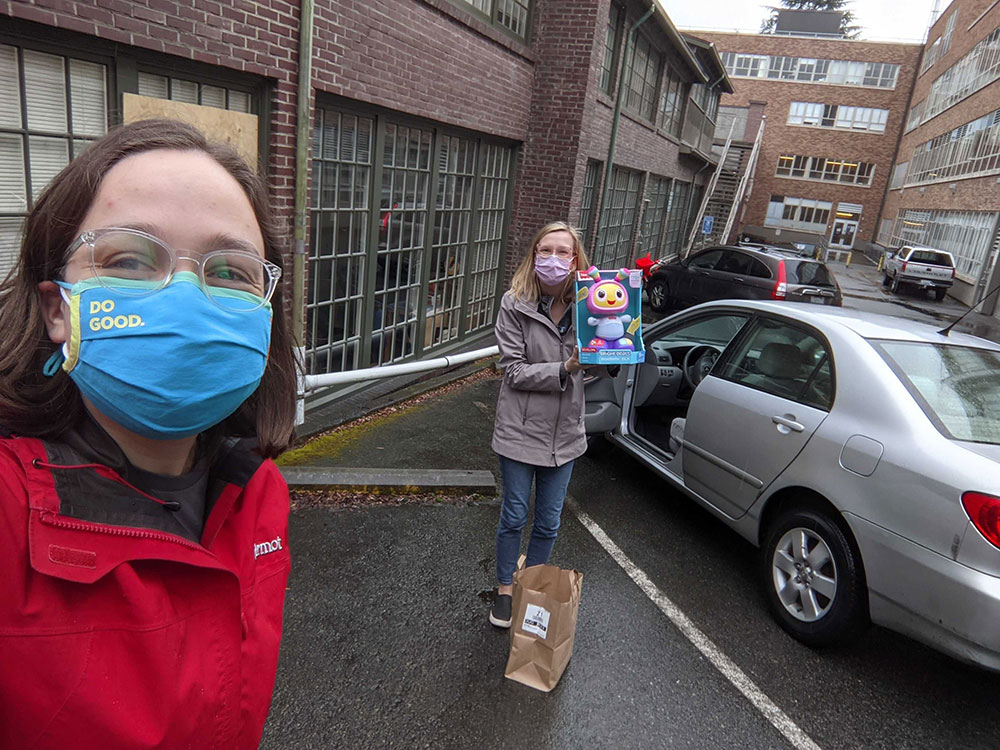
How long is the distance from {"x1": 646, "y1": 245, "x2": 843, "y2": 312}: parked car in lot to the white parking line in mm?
9331

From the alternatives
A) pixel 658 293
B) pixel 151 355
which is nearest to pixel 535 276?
pixel 151 355

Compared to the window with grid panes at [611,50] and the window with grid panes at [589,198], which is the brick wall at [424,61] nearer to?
the window with grid panes at [589,198]

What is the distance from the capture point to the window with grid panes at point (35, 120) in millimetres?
3260

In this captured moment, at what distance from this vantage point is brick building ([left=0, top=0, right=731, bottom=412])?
347 cm

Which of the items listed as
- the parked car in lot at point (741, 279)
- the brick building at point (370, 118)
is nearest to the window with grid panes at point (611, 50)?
the brick building at point (370, 118)

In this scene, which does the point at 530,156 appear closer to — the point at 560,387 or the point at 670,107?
the point at 560,387

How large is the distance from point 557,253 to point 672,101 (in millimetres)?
17850

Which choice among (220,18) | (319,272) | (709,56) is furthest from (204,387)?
(709,56)

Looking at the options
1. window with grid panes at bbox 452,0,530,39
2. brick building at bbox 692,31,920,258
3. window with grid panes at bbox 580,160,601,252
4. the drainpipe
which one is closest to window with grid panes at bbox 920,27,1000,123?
brick building at bbox 692,31,920,258

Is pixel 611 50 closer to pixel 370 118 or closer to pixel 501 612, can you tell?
pixel 370 118

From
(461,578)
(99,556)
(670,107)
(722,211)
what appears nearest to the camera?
(99,556)

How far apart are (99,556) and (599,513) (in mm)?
4073

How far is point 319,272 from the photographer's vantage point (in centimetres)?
566

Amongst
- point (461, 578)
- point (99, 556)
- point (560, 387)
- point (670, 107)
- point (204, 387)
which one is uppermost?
point (670, 107)
